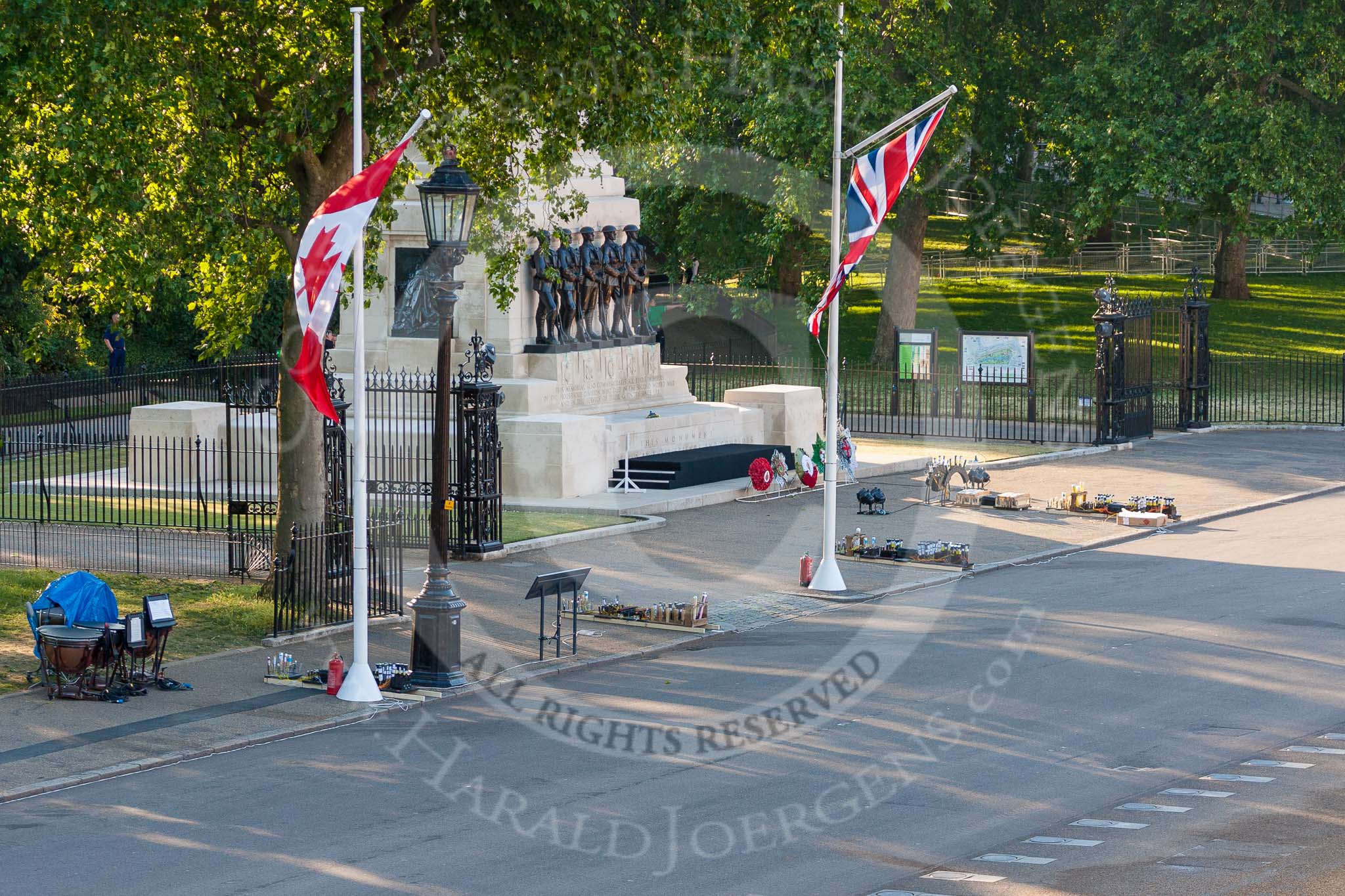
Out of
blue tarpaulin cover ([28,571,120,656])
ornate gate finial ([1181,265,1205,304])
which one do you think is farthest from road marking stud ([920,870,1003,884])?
ornate gate finial ([1181,265,1205,304])

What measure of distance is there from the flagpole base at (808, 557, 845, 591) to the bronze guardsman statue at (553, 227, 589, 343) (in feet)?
31.4

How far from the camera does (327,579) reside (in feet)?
64.2

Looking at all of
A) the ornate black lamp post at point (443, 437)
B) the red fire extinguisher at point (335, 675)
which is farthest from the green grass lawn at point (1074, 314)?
the red fire extinguisher at point (335, 675)

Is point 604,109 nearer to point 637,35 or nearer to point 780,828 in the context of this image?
point 637,35

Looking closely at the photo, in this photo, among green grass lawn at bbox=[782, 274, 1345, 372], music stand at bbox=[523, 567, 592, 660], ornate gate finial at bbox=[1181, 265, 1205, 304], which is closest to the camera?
music stand at bbox=[523, 567, 592, 660]

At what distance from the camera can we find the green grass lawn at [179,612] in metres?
18.0

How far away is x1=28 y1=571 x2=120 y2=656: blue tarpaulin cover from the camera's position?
16.2m

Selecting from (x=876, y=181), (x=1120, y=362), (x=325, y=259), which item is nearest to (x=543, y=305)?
(x=876, y=181)

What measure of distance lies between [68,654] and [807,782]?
6749 millimetres

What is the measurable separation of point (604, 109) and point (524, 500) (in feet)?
26.7

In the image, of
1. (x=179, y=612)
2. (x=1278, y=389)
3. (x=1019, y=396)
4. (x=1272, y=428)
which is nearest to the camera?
(x=179, y=612)

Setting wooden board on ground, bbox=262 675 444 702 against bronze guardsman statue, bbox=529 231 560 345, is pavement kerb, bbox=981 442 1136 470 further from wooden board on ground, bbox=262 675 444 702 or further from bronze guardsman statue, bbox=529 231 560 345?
wooden board on ground, bbox=262 675 444 702

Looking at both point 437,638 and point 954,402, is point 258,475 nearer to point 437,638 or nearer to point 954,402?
point 437,638

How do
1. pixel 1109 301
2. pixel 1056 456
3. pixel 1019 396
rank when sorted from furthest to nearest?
pixel 1019 396 < pixel 1109 301 < pixel 1056 456
